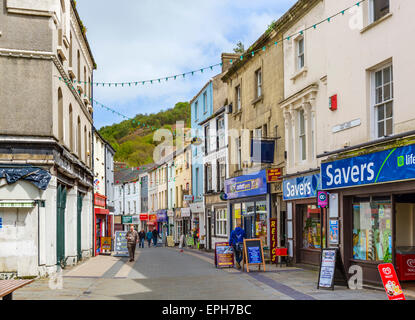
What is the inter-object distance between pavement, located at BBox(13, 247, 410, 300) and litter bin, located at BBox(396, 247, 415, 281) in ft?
2.97

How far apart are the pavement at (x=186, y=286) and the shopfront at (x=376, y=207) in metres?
1.08

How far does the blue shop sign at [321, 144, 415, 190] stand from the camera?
436 inches

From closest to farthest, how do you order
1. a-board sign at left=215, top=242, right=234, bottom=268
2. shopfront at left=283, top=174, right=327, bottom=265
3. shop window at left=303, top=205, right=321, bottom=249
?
1. shopfront at left=283, top=174, right=327, bottom=265
2. shop window at left=303, top=205, right=321, bottom=249
3. a-board sign at left=215, top=242, right=234, bottom=268


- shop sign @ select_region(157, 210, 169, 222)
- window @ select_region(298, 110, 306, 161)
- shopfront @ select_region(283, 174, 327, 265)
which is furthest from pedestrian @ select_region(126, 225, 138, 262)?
shop sign @ select_region(157, 210, 169, 222)

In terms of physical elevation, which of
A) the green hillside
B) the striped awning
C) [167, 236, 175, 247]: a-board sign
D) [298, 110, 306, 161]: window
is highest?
the green hillside

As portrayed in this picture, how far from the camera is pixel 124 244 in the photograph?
27219mm

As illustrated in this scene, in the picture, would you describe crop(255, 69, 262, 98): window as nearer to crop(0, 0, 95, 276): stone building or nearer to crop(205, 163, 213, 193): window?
crop(0, 0, 95, 276): stone building

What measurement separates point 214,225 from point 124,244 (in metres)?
6.74

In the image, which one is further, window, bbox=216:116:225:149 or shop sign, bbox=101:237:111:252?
window, bbox=216:116:225:149

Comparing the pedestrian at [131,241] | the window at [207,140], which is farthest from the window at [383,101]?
the window at [207,140]

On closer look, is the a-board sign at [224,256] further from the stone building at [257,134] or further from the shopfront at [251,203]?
the shopfront at [251,203]

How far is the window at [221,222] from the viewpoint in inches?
1180

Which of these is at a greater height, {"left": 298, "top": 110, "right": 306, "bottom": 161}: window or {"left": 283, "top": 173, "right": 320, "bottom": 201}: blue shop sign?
{"left": 298, "top": 110, "right": 306, "bottom": 161}: window

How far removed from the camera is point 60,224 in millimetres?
17922
